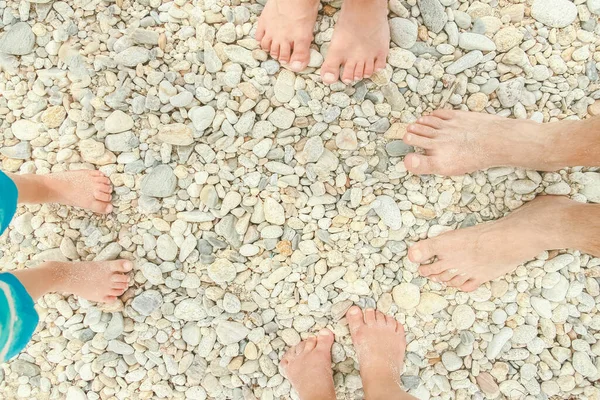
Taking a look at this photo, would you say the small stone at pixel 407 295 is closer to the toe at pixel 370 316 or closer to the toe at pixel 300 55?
the toe at pixel 370 316

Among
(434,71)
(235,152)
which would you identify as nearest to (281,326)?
(235,152)

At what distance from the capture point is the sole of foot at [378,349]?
1518mm

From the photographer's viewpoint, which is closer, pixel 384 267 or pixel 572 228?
pixel 572 228

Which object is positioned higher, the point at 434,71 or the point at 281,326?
the point at 434,71

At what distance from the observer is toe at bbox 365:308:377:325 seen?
1.57 m

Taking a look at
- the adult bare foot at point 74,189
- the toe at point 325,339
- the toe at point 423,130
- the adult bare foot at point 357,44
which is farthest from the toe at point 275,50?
the toe at point 325,339

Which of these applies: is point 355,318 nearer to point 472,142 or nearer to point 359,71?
point 472,142

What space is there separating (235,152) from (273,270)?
36 cm

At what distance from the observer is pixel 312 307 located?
5.13ft

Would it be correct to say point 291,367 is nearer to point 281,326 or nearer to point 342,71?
point 281,326

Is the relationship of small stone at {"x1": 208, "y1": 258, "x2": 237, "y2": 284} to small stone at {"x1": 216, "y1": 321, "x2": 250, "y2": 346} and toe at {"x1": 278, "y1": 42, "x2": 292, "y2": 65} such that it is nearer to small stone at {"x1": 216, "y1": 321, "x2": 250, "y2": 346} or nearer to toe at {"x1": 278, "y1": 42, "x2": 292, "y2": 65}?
small stone at {"x1": 216, "y1": 321, "x2": 250, "y2": 346}

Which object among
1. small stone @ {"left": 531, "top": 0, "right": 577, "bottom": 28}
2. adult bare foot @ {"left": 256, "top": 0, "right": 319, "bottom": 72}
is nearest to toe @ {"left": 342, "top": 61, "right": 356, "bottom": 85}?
adult bare foot @ {"left": 256, "top": 0, "right": 319, "bottom": 72}

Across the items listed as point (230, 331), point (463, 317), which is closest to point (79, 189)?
point (230, 331)

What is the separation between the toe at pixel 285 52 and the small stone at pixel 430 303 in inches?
30.7
